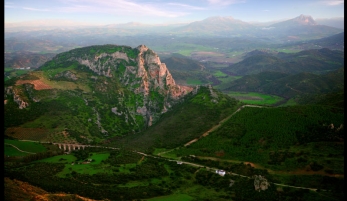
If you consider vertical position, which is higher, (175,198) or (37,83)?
(37,83)

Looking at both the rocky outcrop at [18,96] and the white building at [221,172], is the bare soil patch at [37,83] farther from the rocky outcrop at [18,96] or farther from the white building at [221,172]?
the white building at [221,172]

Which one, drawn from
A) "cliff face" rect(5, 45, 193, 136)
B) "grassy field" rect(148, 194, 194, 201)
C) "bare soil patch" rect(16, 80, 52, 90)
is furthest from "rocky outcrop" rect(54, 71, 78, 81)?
"grassy field" rect(148, 194, 194, 201)

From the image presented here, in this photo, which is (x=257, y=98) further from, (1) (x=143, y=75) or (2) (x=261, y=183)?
(2) (x=261, y=183)

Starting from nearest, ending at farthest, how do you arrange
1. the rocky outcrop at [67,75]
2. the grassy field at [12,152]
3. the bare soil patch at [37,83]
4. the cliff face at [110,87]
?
the grassy field at [12,152], the cliff face at [110,87], the bare soil patch at [37,83], the rocky outcrop at [67,75]

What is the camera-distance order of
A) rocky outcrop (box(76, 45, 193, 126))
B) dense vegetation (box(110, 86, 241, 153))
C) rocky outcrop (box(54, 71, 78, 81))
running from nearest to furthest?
dense vegetation (box(110, 86, 241, 153)) < rocky outcrop (box(54, 71, 78, 81)) < rocky outcrop (box(76, 45, 193, 126))

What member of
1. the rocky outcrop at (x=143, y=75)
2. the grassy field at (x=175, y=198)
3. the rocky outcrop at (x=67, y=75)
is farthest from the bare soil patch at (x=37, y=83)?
the grassy field at (x=175, y=198)

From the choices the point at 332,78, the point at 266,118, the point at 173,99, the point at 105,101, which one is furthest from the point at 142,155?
the point at 332,78

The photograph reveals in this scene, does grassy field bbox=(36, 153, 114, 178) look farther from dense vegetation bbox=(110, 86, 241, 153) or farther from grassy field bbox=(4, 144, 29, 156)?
dense vegetation bbox=(110, 86, 241, 153)

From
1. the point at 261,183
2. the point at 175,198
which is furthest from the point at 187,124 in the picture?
the point at 261,183
